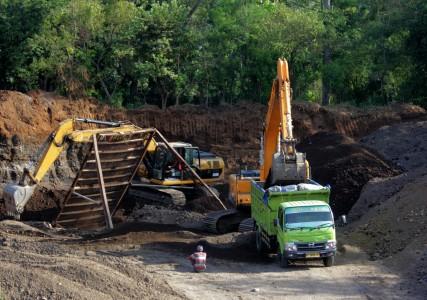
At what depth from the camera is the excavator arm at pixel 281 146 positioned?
2594cm

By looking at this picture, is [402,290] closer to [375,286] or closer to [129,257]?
[375,286]

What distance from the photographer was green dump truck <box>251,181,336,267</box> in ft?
76.9

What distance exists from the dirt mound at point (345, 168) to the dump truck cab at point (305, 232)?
8596 mm

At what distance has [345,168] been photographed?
3522 centimetres

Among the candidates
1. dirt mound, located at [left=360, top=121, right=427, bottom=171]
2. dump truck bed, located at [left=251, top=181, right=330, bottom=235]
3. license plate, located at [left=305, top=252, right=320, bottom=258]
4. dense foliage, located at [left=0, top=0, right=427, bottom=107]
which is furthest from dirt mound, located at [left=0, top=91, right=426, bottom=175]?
license plate, located at [left=305, top=252, right=320, bottom=258]

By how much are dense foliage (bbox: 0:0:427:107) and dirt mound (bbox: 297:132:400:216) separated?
11.6 m

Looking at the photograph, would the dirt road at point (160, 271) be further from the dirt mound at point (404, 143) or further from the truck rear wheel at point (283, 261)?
the dirt mound at point (404, 143)

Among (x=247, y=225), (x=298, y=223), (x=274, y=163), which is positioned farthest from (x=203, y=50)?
(x=298, y=223)

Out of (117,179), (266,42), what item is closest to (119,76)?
(266,42)

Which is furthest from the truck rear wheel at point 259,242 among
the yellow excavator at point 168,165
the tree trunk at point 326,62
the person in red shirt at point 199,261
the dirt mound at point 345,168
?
the tree trunk at point 326,62

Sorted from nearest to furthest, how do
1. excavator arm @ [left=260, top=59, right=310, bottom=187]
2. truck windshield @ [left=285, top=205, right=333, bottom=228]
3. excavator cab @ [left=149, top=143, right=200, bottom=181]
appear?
truck windshield @ [left=285, top=205, right=333, bottom=228]
excavator arm @ [left=260, top=59, right=310, bottom=187]
excavator cab @ [left=149, top=143, right=200, bottom=181]

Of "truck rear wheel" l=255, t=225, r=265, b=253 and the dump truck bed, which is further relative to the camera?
"truck rear wheel" l=255, t=225, r=265, b=253

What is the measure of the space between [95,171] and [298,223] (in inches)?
424

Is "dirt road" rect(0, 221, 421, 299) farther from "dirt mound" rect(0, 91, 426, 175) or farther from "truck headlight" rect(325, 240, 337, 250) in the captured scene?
"dirt mound" rect(0, 91, 426, 175)
